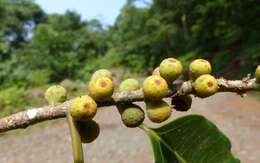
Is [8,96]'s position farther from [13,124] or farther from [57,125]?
[13,124]

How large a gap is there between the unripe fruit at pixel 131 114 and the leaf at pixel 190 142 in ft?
0.21

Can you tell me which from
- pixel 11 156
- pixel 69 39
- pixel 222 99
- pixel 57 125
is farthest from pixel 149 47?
pixel 11 156

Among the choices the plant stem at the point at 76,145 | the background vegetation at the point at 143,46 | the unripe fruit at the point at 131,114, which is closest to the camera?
the plant stem at the point at 76,145

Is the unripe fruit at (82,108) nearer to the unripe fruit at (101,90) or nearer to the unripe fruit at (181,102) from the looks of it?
the unripe fruit at (101,90)

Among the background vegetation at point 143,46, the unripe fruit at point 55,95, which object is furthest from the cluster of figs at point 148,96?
the background vegetation at point 143,46

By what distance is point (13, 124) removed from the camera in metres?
0.93

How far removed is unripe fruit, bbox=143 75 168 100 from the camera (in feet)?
2.92

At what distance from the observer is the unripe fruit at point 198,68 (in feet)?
3.17

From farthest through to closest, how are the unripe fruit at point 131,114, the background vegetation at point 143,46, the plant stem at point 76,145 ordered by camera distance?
the background vegetation at point 143,46 → the unripe fruit at point 131,114 → the plant stem at point 76,145

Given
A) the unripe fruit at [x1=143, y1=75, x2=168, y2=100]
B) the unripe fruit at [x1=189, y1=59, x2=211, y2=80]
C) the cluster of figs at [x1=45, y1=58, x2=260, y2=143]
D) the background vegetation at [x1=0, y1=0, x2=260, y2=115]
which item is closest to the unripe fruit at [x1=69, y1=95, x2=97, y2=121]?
the cluster of figs at [x1=45, y1=58, x2=260, y2=143]

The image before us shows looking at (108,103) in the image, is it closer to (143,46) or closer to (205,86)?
(205,86)

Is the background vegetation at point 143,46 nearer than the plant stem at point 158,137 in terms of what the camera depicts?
No

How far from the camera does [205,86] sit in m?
0.90

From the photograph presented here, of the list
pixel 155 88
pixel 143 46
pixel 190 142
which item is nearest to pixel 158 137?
pixel 190 142
